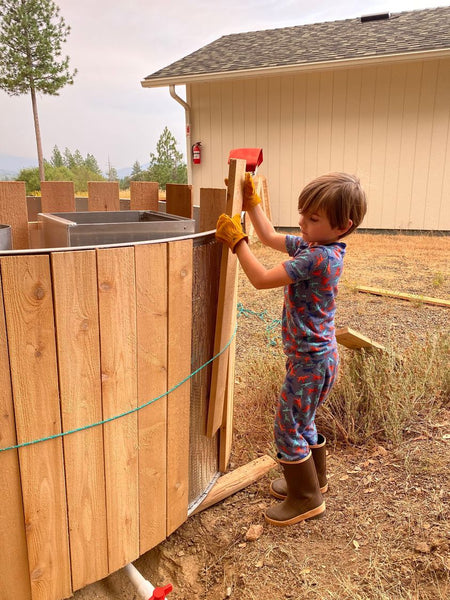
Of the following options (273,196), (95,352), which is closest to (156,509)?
(95,352)

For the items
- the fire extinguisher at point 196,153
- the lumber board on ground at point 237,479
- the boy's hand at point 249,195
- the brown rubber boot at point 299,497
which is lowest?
the lumber board on ground at point 237,479

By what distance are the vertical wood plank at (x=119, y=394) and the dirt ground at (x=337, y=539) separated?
36 centimetres

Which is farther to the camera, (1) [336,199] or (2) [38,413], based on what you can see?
(1) [336,199]

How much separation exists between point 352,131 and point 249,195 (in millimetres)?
8583

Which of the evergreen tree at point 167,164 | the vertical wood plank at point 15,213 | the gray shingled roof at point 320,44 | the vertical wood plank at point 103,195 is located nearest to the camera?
the vertical wood plank at point 15,213

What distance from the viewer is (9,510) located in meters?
1.57

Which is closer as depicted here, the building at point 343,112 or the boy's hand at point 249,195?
the boy's hand at point 249,195

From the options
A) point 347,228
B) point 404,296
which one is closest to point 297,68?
point 404,296

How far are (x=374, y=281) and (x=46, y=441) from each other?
5.43 meters

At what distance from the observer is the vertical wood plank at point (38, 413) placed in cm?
142

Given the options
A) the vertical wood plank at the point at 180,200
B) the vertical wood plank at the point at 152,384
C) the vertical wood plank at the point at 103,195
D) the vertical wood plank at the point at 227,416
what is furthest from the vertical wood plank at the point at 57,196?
the vertical wood plank at the point at 152,384

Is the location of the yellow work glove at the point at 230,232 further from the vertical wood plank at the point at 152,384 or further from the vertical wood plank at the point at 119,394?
the vertical wood plank at the point at 119,394

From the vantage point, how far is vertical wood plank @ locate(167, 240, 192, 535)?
69.4 inches

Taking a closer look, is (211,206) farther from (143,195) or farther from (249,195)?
(143,195)
